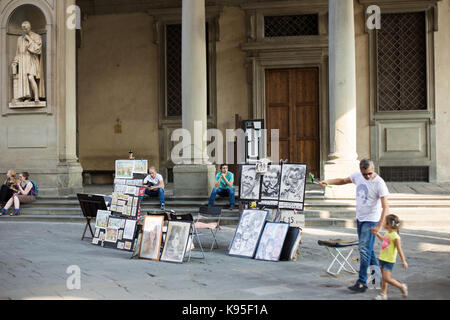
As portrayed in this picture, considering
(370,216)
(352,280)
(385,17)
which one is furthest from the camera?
(385,17)

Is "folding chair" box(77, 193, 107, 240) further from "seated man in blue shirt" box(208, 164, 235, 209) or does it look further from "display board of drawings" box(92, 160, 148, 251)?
"seated man in blue shirt" box(208, 164, 235, 209)

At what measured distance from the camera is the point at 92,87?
20266mm

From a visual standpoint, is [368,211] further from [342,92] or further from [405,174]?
[405,174]

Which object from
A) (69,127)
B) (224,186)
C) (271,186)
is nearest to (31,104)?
(69,127)

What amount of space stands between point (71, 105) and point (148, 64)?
15.5 feet

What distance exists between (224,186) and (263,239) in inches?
173

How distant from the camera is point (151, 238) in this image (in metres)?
9.11

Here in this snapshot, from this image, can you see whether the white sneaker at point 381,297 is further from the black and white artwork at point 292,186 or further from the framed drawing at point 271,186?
the framed drawing at point 271,186

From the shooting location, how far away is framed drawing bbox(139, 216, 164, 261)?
29.4ft

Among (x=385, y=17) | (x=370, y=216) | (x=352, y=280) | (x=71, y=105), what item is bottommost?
(x=352, y=280)

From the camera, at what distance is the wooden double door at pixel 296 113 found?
18828mm
